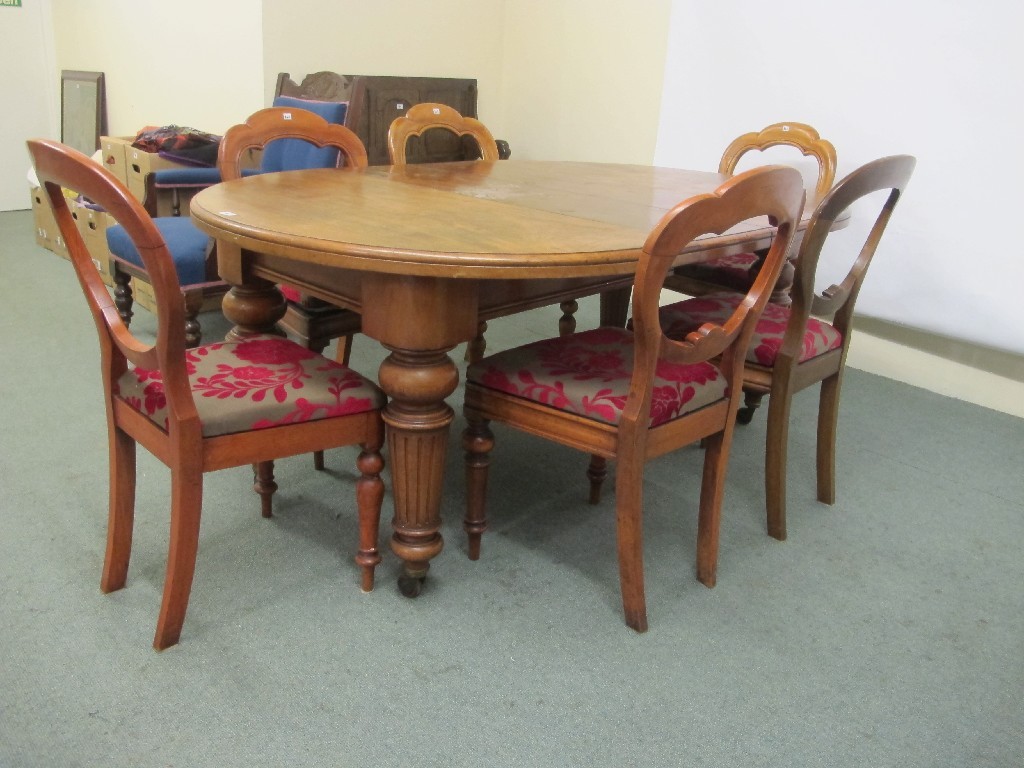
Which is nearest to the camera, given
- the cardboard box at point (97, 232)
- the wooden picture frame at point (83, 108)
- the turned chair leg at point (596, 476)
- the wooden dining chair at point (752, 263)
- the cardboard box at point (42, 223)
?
the turned chair leg at point (596, 476)

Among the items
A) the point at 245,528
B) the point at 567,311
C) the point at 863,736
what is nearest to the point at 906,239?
the point at 567,311

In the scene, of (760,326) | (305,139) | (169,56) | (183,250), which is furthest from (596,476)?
(169,56)

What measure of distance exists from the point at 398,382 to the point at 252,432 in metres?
0.26

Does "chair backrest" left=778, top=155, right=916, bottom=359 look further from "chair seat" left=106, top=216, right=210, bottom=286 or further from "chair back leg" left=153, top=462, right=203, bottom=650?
"chair seat" left=106, top=216, right=210, bottom=286

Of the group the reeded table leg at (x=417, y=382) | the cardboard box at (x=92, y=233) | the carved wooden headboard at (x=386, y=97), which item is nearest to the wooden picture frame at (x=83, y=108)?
the cardboard box at (x=92, y=233)

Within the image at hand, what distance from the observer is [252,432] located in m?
1.36

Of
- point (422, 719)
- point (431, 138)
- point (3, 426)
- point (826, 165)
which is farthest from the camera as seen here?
point (431, 138)

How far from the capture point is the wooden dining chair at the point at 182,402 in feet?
3.92

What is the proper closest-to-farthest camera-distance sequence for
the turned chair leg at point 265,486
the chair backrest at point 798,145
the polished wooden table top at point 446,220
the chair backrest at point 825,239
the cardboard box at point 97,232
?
the polished wooden table top at point 446,220
the chair backrest at point 825,239
the turned chair leg at point 265,486
the chair backrest at point 798,145
the cardboard box at point 97,232

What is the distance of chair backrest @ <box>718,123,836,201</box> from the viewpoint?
2471 millimetres

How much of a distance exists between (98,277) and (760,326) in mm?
1372

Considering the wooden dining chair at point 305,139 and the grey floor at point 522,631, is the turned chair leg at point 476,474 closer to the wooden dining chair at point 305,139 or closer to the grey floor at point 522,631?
the grey floor at point 522,631

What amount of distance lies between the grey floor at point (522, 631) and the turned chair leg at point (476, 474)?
72 mm

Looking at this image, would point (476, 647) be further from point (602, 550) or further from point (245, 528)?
point (245, 528)
